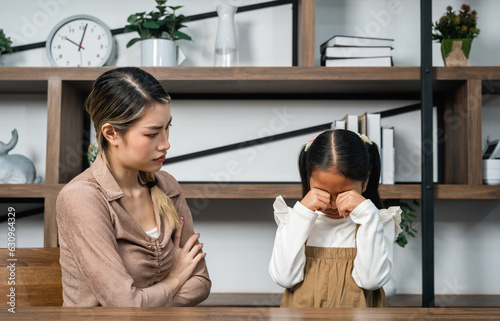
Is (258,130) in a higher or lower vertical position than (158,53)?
lower

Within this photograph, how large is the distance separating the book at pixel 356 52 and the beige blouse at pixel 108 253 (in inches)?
44.4

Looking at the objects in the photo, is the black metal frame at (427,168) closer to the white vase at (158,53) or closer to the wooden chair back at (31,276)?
the white vase at (158,53)

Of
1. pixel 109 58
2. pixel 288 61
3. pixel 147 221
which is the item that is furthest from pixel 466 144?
pixel 109 58

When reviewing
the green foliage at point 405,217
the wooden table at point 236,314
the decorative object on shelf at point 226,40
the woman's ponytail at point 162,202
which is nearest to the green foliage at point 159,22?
the decorative object on shelf at point 226,40

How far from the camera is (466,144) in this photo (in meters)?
2.12

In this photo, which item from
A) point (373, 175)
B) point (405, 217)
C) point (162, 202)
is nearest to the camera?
point (162, 202)

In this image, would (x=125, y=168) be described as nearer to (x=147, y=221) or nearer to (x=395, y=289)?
(x=147, y=221)

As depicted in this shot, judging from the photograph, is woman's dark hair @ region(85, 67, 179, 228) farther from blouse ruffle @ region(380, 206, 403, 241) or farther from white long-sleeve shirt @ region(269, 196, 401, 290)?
blouse ruffle @ region(380, 206, 403, 241)

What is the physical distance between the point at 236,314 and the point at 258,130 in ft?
5.46

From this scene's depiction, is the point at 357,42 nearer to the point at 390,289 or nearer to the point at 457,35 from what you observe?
the point at 457,35

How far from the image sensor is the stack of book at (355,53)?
6.97ft

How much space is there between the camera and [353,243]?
4.73 feet

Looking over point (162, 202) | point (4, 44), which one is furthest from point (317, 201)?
point (4, 44)

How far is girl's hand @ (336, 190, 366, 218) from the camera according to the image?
133cm
